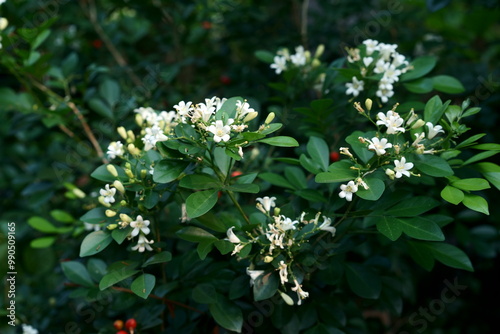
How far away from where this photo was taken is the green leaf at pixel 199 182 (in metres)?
1.18

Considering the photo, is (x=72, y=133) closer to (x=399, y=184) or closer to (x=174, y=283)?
(x=174, y=283)

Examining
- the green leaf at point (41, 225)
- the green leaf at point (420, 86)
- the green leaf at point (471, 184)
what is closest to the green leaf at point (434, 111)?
the green leaf at point (471, 184)

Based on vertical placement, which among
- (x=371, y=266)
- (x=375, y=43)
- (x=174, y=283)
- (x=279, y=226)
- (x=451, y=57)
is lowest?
(x=451, y=57)

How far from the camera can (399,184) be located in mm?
1627

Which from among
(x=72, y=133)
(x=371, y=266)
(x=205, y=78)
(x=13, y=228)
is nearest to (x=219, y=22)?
(x=205, y=78)

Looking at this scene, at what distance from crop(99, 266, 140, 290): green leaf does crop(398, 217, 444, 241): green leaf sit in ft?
2.27

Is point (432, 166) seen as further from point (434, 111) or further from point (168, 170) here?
point (168, 170)

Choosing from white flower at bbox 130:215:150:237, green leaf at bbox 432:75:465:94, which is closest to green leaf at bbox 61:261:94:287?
white flower at bbox 130:215:150:237

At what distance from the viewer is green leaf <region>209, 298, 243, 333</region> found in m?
1.30

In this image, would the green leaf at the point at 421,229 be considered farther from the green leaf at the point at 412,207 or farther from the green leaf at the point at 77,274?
the green leaf at the point at 77,274

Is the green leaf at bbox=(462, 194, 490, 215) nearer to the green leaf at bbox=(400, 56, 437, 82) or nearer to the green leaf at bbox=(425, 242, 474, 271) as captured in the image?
the green leaf at bbox=(425, 242, 474, 271)

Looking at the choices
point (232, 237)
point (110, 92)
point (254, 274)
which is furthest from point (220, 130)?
point (110, 92)

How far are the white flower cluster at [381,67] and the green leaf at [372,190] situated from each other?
413mm

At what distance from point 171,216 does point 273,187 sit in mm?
446
